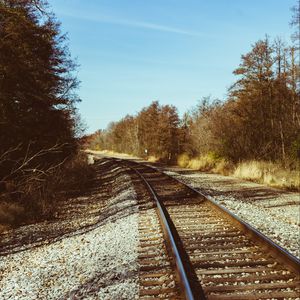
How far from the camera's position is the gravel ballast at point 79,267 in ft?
13.7

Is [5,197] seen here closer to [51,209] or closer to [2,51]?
[51,209]

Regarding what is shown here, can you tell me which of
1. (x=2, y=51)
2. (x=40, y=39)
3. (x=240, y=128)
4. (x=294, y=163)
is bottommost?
(x=294, y=163)

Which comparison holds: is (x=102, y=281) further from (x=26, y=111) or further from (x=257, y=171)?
(x=257, y=171)

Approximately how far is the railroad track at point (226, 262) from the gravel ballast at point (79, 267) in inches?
12.9

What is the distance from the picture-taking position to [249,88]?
21344 millimetres

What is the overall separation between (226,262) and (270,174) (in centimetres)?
1164

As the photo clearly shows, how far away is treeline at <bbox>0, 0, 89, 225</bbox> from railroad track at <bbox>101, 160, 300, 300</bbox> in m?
5.73

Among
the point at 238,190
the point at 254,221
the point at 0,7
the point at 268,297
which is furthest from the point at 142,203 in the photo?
the point at 0,7

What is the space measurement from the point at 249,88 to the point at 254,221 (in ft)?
51.3

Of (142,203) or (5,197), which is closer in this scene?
(142,203)

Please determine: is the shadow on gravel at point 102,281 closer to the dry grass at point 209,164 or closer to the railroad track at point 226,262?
the railroad track at point 226,262

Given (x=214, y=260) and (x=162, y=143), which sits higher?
(x=162, y=143)

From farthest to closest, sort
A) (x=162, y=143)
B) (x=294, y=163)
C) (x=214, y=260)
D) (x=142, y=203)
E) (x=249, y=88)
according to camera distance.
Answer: (x=162, y=143), (x=249, y=88), (x=294, y=163), (x=142, y=203), (x=214, y=260)

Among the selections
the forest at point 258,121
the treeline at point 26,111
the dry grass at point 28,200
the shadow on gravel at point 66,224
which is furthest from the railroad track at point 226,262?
the forest at point 258,121
